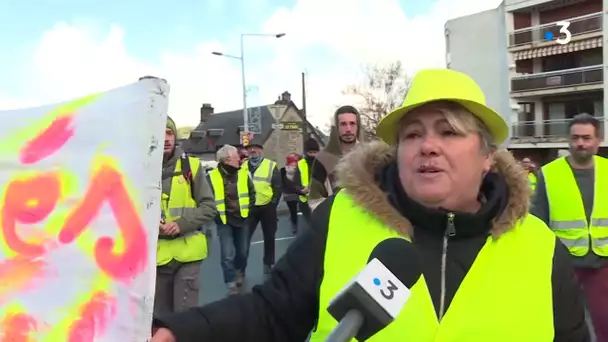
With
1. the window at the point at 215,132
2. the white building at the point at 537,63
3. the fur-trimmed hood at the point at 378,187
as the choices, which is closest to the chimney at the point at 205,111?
the window at the point at 215,132

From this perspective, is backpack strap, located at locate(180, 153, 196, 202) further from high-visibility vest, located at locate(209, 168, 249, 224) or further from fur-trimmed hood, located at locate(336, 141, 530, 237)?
high-visibility vest, located at locate(209, 168, 249, 224)

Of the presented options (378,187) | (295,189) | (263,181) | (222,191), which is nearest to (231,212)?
(222,191)

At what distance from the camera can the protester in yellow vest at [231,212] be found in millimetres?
7965

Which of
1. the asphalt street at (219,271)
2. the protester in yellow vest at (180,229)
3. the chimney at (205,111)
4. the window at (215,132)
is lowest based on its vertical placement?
the asphalt street at (219,271)

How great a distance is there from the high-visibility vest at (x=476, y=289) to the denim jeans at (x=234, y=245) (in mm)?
6267

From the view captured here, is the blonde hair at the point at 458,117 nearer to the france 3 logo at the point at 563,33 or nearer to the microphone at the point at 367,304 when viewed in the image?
the microphone at the point at 367,304

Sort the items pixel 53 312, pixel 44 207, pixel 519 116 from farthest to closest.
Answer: pixel 519 116, pixel 44 207, pixel 53 312

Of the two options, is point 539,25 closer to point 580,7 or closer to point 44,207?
point 580,7

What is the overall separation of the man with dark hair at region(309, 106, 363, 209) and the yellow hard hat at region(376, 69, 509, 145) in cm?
295

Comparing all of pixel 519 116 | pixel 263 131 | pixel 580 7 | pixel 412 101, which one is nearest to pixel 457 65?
pixel 519 116

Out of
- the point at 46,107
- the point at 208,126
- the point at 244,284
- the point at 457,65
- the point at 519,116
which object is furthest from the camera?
the point at 208,126

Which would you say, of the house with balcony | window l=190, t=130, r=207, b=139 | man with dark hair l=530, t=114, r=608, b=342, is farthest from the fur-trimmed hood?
window l=190, t=130, r=207, b=139

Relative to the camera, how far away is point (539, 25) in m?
35.2

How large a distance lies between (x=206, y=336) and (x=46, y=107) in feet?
2.86
